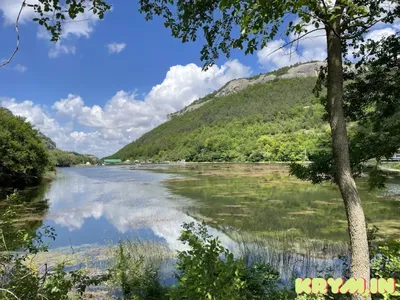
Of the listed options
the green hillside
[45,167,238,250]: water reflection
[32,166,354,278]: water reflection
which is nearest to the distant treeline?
[32,166,354,278]: water reflection

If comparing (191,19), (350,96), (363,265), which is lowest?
(363,265)

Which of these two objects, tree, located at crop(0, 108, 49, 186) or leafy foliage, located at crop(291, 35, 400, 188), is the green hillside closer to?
tree, located at crop(0, 108, 49, 186)

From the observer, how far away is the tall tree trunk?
398 centimetres

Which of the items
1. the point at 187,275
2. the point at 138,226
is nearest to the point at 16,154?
the point at 138,226

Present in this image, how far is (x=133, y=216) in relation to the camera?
21453 millimetres

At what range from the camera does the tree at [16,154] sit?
4147cm

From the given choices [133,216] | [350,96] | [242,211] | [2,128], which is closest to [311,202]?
[242,211]

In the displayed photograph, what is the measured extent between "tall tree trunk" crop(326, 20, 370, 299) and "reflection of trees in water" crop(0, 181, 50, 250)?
4821 mm

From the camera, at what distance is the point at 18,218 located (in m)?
18.6

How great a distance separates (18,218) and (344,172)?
19662 millimetres

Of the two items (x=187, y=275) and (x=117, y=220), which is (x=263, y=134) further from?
(x=187, y=275)

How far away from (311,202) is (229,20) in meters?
21.7

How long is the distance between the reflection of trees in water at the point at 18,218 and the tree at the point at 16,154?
54.9 feet

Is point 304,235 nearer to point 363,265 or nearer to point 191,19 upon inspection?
point 363,265
